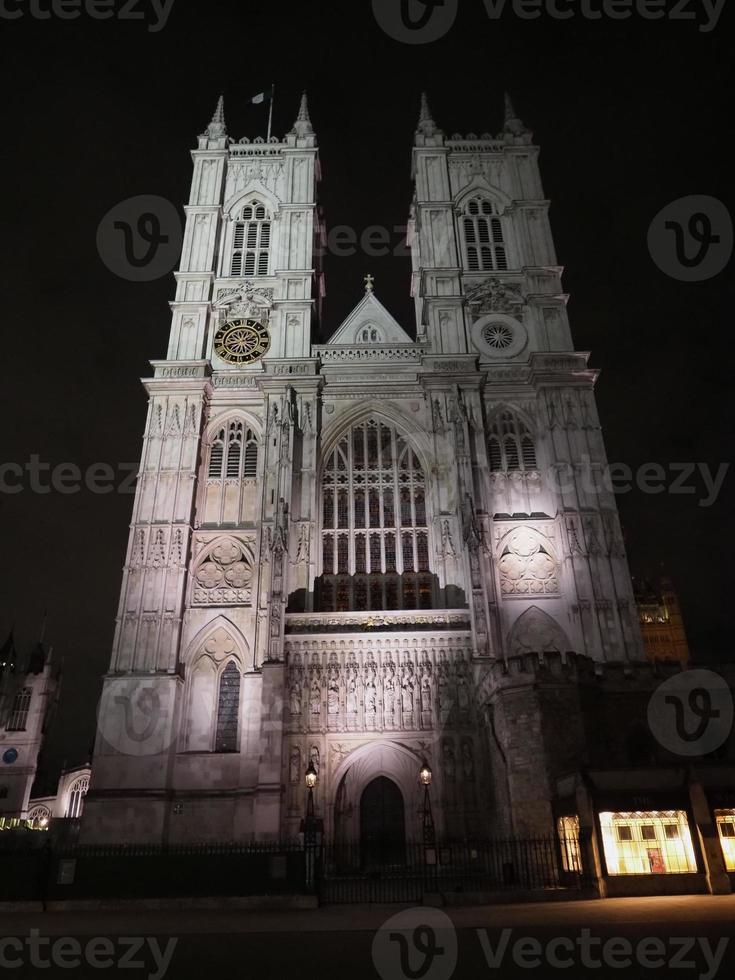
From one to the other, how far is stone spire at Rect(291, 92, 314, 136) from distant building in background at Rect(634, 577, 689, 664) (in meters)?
53.1

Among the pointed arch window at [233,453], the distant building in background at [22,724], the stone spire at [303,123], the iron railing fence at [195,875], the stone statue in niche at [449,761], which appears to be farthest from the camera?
the distant building in background at [22,724]

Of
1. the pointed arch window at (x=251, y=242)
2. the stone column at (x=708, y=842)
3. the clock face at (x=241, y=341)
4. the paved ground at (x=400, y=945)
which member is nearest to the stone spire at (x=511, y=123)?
the pointed arch window at (x=251, y=242)

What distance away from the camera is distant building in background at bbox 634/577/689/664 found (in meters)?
68.4

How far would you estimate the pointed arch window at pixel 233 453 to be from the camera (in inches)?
1241

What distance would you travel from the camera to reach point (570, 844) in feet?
51.5

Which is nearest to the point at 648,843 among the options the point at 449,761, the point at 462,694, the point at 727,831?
the point at 727,831

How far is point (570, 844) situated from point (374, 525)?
16762 millimetres

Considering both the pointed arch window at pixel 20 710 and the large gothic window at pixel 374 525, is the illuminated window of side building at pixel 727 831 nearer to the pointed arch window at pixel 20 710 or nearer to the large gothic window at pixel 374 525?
the large gothic window at pixel 374 525

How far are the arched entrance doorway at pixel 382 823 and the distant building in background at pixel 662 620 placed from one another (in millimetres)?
49615

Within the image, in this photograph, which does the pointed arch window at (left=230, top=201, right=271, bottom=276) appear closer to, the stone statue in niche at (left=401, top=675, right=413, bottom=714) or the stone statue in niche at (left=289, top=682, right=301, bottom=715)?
the stone statue in niche at (left=289, top=682, right=301, bottom=715)

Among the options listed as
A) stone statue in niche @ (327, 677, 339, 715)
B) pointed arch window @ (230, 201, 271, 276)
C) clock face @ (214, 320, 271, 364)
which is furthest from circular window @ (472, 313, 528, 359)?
stone statue in niche @ (327, 677, 339, 715)

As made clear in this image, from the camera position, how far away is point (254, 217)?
38469 mm

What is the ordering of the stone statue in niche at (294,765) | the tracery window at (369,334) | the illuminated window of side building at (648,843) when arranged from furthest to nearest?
1. the tracery window at (369,334)
2. the stone statue in niche at (294,765)
3. the illuminated window of side building at (648,843)

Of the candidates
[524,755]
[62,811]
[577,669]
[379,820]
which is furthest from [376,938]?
Result: [62,811]
